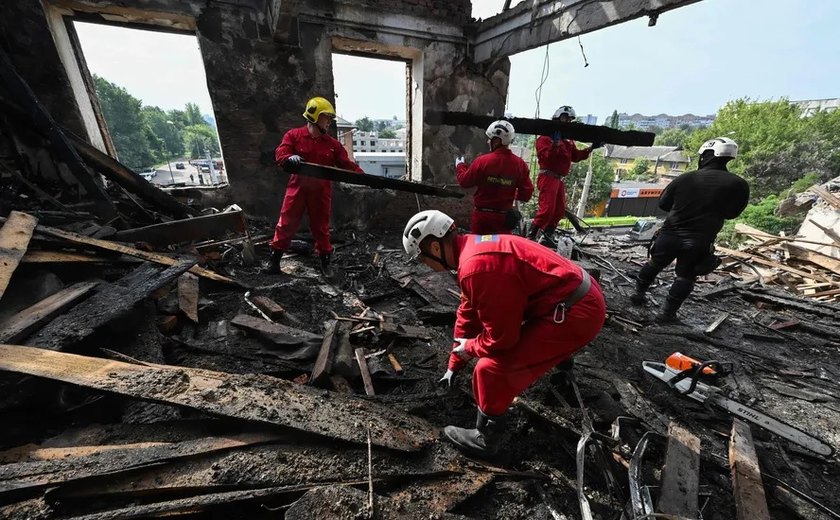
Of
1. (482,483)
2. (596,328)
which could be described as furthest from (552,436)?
(596,328)

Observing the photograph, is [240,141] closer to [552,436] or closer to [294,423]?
[294,423]

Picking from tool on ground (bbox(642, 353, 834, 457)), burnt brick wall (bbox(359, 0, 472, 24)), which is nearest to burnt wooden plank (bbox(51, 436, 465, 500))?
tool on ground (bbox(642, 353, 834, 457))

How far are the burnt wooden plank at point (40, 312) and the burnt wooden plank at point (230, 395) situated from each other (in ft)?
0.79

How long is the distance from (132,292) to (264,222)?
3452mm

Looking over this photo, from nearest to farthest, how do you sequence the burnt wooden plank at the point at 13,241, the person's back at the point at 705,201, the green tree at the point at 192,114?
the burnt wooden plank at the point at 13,241
the person's back at the point at 705,201
the green tree at the point at 192,114

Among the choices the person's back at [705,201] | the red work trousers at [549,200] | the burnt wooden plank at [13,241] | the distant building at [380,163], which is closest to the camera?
the burnt wooden plank at [13,241]

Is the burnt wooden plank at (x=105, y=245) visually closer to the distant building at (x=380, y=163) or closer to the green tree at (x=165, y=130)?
the distant building at (x=380, y=163)

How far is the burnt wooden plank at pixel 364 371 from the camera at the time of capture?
2.72 metres

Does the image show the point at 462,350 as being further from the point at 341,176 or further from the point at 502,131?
the point at 502,131

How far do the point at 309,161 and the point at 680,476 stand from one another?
494 centimetres

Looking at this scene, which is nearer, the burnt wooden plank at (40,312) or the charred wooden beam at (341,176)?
the burnt wooden plank at (40,312)

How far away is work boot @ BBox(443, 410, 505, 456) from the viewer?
219 cm

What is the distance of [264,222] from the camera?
617cm

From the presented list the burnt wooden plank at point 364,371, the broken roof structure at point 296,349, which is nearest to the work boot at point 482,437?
the broken roof structure at point 296,349
